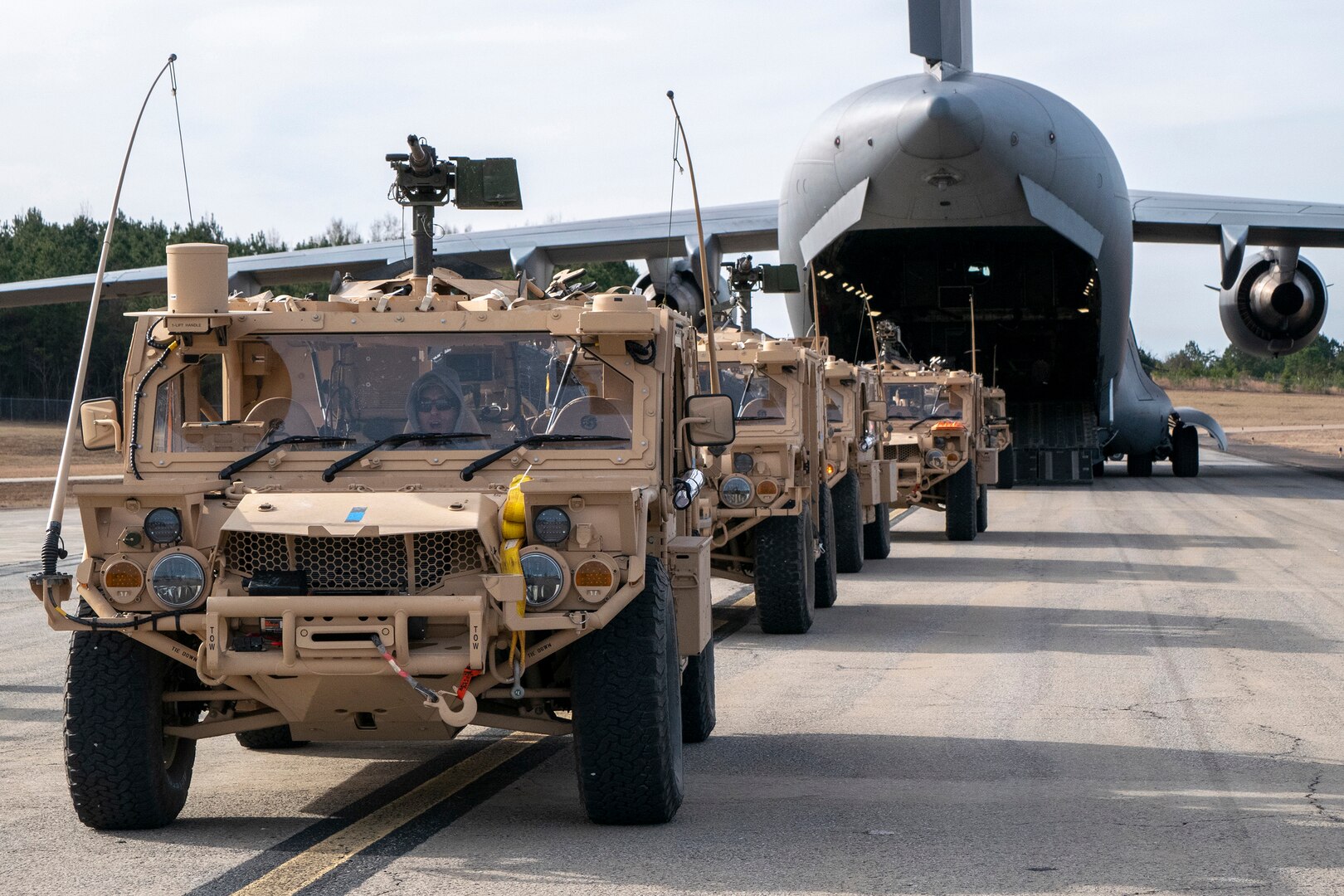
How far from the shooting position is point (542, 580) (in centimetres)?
616

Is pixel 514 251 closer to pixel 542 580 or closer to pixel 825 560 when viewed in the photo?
pixel 825 560

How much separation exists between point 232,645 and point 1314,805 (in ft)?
13.4

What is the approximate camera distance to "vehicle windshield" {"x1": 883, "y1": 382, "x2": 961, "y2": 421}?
22.2 m

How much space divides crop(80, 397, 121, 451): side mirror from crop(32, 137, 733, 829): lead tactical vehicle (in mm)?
14

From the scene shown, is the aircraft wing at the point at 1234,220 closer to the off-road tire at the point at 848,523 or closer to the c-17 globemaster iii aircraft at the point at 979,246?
the c-17 globemaster iii aircraft at the point at 979,246

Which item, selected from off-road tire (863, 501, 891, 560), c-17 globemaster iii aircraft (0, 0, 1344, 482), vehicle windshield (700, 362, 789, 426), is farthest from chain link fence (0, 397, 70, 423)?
vehicle windshield (700, 362, 789, 426)

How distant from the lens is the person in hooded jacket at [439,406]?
7.06 metres

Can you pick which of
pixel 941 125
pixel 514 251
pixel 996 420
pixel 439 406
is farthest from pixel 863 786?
pixel 514 251

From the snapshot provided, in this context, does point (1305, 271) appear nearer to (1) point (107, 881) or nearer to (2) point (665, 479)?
(2) point (665, 479)

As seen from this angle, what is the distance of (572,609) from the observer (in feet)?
20.2

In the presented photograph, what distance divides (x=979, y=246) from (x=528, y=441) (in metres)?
22.4

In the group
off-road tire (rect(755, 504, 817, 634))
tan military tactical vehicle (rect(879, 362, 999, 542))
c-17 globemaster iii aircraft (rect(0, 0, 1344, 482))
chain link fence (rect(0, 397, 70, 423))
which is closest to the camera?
off-road tire (rect(755, 504, 817, 634))

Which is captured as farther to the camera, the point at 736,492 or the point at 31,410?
the point at 31,410

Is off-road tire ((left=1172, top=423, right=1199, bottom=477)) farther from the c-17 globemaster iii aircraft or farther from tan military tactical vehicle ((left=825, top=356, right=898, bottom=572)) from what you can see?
tan military tactical vehicle ((left=825, top=356, right=898, bottom=572))
